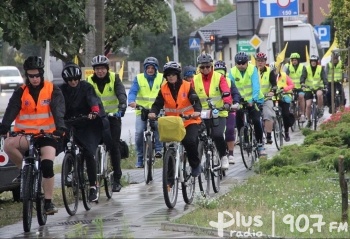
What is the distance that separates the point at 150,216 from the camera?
12.7 meters

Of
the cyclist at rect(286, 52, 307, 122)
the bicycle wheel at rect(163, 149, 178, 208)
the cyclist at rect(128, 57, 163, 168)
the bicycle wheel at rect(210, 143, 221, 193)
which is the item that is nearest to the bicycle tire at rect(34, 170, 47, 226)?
the bicycle wheel at rect(163, 149, 178, 208)

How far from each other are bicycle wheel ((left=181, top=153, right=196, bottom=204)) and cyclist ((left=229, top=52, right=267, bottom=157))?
487 cm

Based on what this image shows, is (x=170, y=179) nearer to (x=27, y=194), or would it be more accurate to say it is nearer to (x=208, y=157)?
(x=208, y=157)

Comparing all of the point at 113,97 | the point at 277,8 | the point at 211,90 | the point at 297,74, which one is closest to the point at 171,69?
the point at 113,97

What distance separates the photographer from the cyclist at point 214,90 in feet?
52.0

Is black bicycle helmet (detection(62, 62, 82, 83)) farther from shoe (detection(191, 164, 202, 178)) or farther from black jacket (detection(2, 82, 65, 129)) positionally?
shoe (detection(191, 164, 202, 178))

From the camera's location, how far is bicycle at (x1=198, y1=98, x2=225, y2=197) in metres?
14.9

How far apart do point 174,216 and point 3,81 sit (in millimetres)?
42752

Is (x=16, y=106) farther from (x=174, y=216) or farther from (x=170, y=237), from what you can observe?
(x=170, y=237)

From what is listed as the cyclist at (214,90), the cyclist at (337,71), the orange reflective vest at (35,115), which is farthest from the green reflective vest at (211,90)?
the cyclist at (337,71)

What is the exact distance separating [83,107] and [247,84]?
17.0 feet

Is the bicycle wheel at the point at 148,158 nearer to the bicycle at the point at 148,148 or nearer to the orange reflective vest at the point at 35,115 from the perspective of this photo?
the bicycle at the point at 148,148

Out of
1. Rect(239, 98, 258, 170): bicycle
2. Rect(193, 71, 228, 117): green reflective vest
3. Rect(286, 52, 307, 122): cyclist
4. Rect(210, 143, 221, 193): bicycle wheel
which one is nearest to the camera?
Rect(210, 143, 221, 193): bicycle wheel

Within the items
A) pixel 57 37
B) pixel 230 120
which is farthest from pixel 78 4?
pixel 230 120
